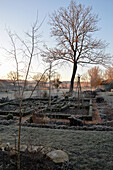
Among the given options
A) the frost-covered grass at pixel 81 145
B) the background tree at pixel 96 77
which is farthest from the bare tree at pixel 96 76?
the frost-covered grass at pixel 81 145

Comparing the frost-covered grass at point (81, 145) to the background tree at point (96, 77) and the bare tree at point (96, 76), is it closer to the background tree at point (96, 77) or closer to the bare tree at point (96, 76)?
the background tree at point (96, 77)

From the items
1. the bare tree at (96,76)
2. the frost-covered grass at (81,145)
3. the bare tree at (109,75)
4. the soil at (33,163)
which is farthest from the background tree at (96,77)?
the soil at (33,163)

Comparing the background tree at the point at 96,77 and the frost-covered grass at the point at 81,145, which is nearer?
the frost-covered grass at the point at 81,145

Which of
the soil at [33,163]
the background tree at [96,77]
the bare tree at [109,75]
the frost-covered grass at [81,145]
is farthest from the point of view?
the bare tree at [109,75]

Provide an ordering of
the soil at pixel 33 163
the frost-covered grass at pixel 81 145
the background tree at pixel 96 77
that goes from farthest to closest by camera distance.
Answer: the background tree at pixel 96 77
the frost-covered grass at pixel 81 145
the soil at pixel 33 163

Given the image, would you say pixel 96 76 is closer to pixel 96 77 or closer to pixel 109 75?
pixel 96 77

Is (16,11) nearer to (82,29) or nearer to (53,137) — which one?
(53,137)

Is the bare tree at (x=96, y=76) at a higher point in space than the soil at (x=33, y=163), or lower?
higher

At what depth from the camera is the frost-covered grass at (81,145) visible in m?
2.23

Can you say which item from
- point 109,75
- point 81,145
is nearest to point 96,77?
point 109,75

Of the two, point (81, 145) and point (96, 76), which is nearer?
point (81, 145)

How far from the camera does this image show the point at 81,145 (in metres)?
2.84

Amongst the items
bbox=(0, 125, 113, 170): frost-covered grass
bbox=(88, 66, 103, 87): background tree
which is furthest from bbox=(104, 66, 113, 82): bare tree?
bbox=(0, 125, 113, 170): frost-covered grass

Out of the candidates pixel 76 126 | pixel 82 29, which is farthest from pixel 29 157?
pixel 82 29
